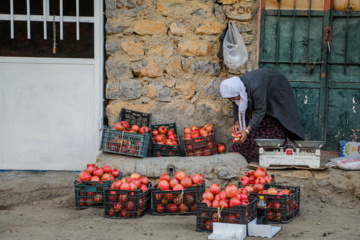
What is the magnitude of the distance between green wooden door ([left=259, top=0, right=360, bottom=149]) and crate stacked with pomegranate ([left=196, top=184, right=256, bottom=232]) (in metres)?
2.30

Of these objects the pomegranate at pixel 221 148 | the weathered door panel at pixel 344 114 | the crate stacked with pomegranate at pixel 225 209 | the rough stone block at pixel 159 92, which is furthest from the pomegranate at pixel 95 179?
the weathered door panel at pixel 344 114

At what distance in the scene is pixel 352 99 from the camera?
19.0ft

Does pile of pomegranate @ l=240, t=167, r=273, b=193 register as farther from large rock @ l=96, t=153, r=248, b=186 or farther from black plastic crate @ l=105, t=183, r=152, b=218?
black plastic crate @ l=105, t=183, r=152, b=218

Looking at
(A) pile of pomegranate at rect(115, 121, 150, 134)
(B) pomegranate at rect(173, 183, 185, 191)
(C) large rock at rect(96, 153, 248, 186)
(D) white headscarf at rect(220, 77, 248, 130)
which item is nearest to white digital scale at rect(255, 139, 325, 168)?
(C) large rock at rect(96, 153, 248, 186)

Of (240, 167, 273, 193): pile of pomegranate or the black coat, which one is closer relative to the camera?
(240, 167, 273, 193): pile of pomegranate

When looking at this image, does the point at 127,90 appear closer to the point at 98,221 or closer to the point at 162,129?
the point at 162,129

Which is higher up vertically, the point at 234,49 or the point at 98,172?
the point at 234,49

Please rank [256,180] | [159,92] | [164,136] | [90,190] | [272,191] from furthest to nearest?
[159,92] < [164,136] < [90,190] < [256,180] < [272,191]

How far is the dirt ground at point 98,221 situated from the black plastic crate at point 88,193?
0.34ft

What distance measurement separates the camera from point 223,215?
152 inches

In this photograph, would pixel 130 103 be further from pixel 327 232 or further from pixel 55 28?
pixel 327 232

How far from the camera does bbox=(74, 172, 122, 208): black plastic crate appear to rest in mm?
4664

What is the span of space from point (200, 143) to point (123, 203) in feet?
5.20

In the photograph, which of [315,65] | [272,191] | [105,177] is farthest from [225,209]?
[315,65]
